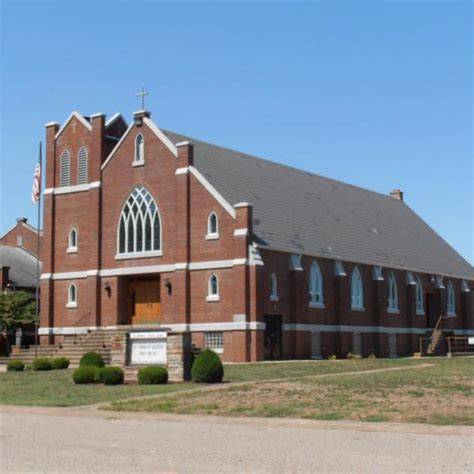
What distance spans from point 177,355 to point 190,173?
1935 centimetres

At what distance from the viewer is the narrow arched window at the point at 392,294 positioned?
56.5 meters

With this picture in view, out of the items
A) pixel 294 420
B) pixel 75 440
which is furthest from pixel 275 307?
pixel 75 440

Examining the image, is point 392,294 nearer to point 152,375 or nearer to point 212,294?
point 212,294

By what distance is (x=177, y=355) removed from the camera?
95.3ft

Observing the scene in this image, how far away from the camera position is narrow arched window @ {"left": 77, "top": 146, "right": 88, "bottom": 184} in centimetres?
5219

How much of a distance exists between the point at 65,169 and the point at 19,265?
18833mm

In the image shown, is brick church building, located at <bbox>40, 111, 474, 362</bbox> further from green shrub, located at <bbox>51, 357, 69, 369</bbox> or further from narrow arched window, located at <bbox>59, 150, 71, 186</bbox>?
green shrub, located at <bbox>51, 357, 69, 369</bbox>

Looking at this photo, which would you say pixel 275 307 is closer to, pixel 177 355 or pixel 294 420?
pixel 177 355

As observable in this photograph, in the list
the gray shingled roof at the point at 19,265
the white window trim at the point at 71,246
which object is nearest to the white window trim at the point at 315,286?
the white window trim at the point at 71,246

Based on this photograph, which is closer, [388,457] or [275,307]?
[388,457]

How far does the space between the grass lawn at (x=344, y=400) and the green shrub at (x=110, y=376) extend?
174 inches

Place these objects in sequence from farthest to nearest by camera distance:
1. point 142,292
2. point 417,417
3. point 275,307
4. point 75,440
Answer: point 142,292, point 275,307, point 417,417, point 75,440

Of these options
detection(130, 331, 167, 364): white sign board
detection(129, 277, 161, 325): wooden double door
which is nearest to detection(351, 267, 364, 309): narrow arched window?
detection(129, 277, 161, 325): wooden double door

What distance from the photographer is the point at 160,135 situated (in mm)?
48594
